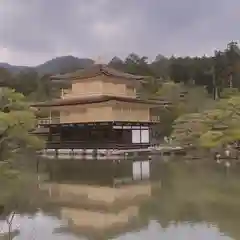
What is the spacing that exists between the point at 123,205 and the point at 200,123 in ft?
41.0

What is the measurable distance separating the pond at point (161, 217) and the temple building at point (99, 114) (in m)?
11.0

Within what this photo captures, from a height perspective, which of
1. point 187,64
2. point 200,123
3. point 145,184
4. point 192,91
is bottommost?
point 145,184

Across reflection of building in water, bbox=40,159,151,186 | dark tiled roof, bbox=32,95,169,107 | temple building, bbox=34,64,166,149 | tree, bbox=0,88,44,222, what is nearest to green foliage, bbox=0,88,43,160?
tree, bbox=0,88,44,222

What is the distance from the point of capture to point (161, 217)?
8.80 m

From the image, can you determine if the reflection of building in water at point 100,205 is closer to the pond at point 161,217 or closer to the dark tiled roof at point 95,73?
the pond at point 161,217

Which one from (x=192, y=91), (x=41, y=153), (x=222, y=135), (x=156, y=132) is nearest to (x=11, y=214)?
(x=222, y=135)

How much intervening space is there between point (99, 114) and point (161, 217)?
15821 mm

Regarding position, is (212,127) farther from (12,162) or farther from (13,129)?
(12,162)

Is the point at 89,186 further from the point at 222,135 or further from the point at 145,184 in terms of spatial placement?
the point at 222,135

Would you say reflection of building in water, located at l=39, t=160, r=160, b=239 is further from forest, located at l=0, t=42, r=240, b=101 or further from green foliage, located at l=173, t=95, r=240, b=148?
forest, located at l=0, t=42, r=240, b=101

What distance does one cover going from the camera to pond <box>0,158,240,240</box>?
750 centimetres

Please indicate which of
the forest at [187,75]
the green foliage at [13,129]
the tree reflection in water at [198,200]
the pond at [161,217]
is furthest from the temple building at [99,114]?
the forest at [187,75]

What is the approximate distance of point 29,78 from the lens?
1850 inches

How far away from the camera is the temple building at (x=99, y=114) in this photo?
952 inches
